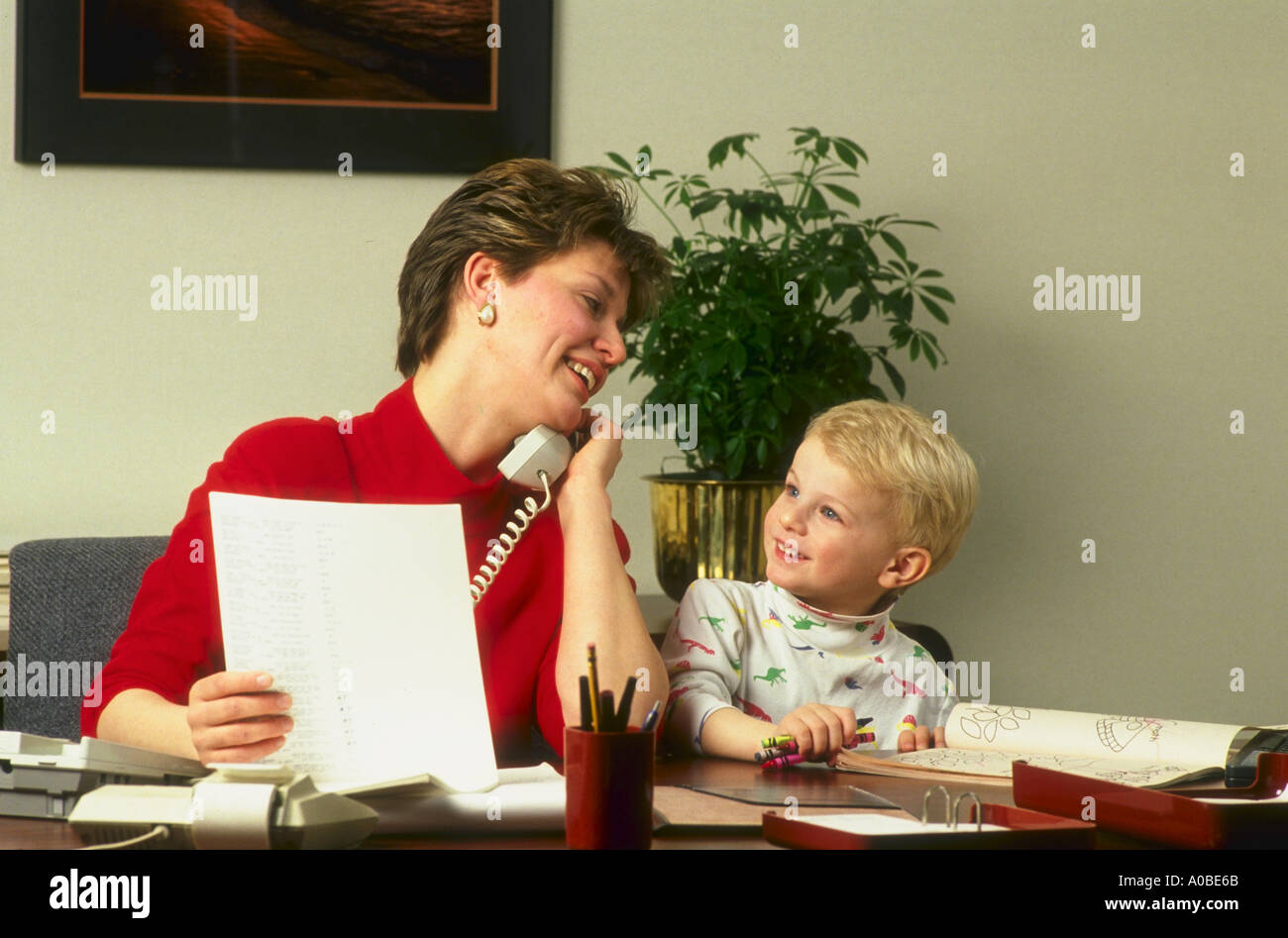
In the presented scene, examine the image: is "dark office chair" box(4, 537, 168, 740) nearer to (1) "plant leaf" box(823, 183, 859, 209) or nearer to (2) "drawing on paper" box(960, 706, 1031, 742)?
(2) "drawing on paper" box(960, 706, 1031, 742)

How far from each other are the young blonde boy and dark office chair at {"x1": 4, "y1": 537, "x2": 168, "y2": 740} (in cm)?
71

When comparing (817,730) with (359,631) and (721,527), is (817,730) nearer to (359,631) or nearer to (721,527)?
(359,631)

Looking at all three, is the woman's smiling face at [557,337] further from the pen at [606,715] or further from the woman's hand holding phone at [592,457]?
the pen at [606,715]

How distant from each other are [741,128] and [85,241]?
46.7 inches

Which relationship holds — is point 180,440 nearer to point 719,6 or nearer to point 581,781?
point 719,6

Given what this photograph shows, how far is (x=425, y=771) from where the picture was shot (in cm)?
92

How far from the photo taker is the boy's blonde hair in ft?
4.75

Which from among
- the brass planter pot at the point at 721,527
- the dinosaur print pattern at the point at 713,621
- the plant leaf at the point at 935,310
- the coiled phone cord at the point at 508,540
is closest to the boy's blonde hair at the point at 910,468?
the dinosaur print pattern at the point at 713,621

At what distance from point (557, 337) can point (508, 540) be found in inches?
9.6

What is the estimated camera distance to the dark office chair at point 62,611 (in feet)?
5.05

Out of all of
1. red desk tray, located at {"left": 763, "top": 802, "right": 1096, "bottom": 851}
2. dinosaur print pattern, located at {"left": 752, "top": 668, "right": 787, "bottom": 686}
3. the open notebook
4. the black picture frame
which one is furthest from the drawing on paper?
the black picture frame

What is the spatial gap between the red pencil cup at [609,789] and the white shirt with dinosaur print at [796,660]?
58cm

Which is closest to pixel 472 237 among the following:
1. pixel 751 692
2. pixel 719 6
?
pixel 751 692
